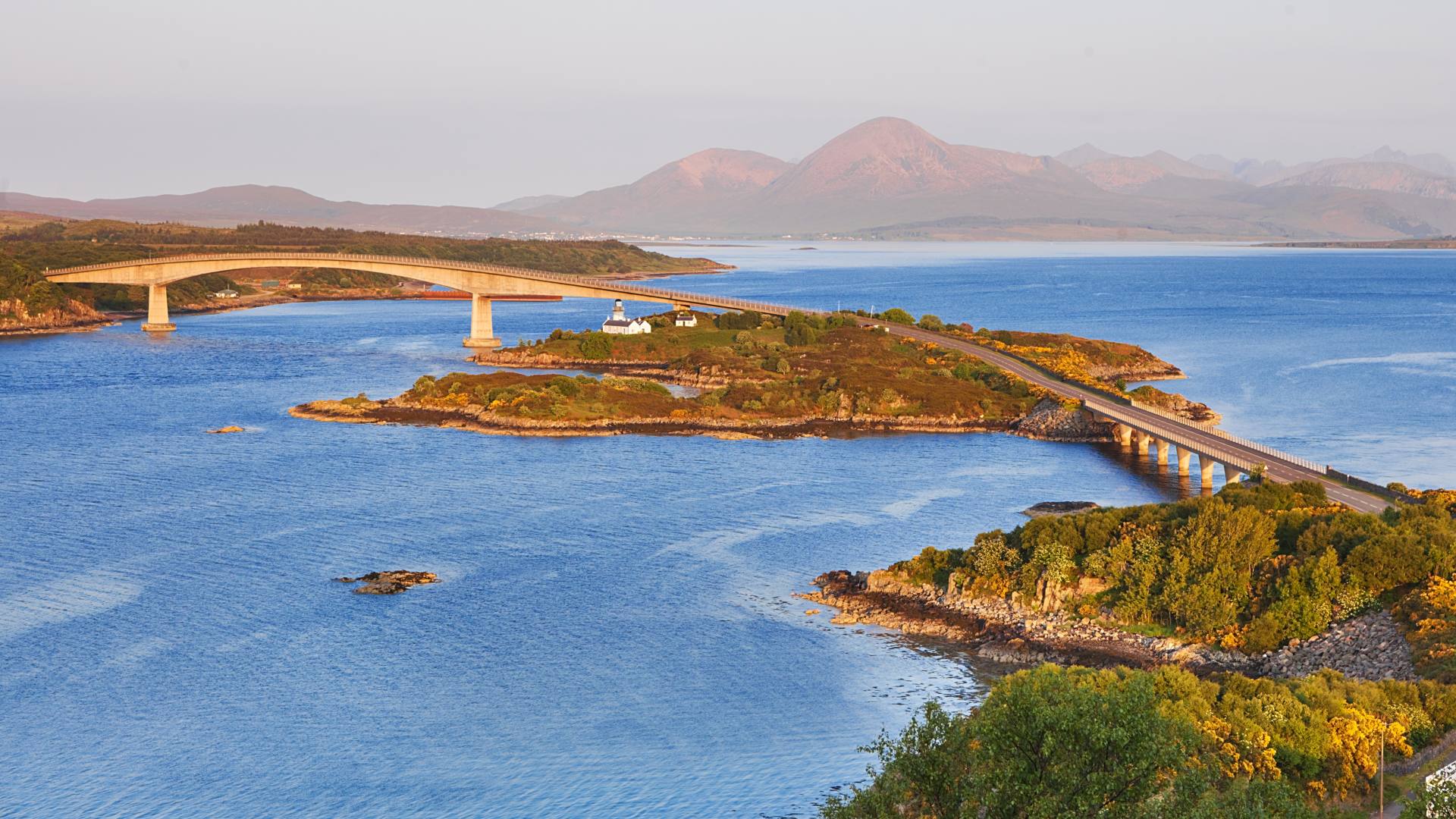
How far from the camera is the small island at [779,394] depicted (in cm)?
9000

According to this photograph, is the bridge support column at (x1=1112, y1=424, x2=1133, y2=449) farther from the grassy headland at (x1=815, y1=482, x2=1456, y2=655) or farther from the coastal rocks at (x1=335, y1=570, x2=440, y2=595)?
the coastal rocks at (x1=335, y1=570, x2=440, y2=595)

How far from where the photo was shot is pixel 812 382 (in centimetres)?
10075

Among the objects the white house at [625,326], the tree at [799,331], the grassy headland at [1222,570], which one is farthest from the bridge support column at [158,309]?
the grassy headland at [1222,570]

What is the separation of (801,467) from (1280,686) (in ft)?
137

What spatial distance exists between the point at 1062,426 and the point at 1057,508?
2478 cm

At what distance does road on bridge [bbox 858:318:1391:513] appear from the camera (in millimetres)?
58406

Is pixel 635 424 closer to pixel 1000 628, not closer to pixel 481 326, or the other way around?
pixel 1000 628

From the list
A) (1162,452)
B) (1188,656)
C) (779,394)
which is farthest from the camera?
(779,394)

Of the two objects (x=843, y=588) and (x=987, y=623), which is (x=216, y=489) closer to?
(x=843, y=588)

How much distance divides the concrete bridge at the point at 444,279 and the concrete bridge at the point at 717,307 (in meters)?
Answer: 0.09

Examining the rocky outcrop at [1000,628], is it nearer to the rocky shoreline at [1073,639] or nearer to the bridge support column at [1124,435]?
the rocky shoreline at [1073,639]

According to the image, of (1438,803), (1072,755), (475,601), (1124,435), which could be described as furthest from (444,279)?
(1438,803)

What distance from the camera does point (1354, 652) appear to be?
4197cm

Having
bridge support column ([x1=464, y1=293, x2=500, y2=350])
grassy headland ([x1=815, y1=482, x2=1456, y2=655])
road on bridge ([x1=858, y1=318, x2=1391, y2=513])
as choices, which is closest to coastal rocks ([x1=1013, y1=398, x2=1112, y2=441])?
road on bridge ([x1=858, y1=318, x2=1391, y2=513])
